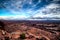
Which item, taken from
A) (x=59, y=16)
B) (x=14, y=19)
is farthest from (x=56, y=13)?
(x=14, y=19)

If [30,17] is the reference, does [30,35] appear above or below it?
below

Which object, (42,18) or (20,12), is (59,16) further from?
(20,12)

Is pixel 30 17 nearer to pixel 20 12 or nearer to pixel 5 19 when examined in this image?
pixel 20 12

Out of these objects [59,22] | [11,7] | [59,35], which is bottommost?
[59,35]

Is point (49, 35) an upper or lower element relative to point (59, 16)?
lower

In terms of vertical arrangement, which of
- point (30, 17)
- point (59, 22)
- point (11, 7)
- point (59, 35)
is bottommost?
point (59, 35)

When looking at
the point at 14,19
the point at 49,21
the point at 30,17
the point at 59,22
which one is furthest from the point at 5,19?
the point at 59,22
